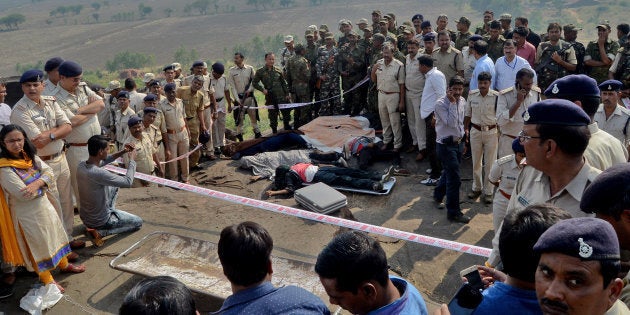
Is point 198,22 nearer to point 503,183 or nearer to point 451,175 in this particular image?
point 451,175

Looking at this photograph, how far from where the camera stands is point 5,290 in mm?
4906

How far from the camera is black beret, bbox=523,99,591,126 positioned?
2.66 meters

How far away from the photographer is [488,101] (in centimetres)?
698

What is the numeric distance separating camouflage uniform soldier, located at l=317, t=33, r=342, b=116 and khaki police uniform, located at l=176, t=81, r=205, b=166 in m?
2.98

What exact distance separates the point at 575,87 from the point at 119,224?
4.91m

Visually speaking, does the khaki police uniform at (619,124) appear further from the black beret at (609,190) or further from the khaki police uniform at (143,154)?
the khaki police uniform at (143,154)

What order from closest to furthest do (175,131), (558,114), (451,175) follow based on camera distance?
1. (558,114)
2. (451,175)
3. (175,131)

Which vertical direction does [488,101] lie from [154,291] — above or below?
below

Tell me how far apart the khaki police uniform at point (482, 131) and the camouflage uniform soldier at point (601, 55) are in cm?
302

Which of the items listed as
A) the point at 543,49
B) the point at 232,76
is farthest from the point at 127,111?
the point at 543,49

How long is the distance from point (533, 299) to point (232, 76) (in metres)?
9.94

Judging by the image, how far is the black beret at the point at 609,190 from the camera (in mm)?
2197

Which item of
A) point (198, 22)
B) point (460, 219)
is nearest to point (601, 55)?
point (460, 219)

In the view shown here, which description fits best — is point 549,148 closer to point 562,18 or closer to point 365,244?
point 365,244
